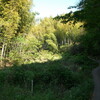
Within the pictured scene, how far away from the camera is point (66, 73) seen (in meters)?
8.61

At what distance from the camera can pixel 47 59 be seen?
24828mm

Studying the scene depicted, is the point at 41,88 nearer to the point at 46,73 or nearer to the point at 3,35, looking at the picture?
the point at 46,73

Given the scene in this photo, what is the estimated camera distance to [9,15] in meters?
17.9

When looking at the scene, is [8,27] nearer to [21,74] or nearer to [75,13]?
[21,74]

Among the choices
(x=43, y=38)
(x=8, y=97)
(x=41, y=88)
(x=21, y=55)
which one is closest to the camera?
(x=8, y=97)

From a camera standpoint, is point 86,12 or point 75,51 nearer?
point 86,12

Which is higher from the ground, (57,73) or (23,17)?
(23,17)

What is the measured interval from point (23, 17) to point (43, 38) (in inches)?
759

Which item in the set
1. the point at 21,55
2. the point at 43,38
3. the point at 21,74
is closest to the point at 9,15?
the point at 21,55

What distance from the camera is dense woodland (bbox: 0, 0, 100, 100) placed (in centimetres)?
579

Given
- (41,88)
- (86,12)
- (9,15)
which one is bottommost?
(41,88)

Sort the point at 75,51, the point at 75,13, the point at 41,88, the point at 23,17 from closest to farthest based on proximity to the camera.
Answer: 1. the point at 75,13
2. the point at 41,88
3. the point at 23,17
4. the point at 75,51

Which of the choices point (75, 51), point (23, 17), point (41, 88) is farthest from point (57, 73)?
point (75, 51)

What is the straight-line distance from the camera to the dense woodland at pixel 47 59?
5.79 m
